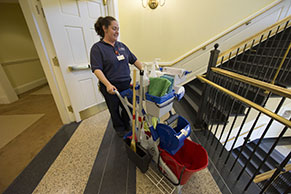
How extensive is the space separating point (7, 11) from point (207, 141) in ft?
→ 18.1

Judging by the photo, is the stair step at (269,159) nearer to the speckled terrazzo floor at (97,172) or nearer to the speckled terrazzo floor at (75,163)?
the speckled terrazzo floor at (97,172)

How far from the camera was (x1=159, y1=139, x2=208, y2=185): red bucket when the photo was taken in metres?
0.88

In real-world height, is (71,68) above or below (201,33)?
below

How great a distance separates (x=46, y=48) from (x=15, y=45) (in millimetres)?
3002

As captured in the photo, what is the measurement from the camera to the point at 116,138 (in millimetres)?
1607

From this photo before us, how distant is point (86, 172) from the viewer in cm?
118

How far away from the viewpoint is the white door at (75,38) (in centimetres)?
142

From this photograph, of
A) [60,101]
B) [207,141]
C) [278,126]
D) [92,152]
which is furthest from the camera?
[278,126]

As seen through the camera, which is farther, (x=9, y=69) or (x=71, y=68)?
(x=9, y=69)

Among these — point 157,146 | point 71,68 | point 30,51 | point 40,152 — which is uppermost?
point 30,51

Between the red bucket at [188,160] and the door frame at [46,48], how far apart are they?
1.69 meters

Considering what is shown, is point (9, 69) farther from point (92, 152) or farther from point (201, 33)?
point (201, 33)

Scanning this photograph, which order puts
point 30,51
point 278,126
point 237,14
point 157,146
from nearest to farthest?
point 157,146 < point 237,14 < point 278,126 < point 30,51

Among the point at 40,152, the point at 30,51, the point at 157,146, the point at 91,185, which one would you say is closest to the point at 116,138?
the point at 91,185
